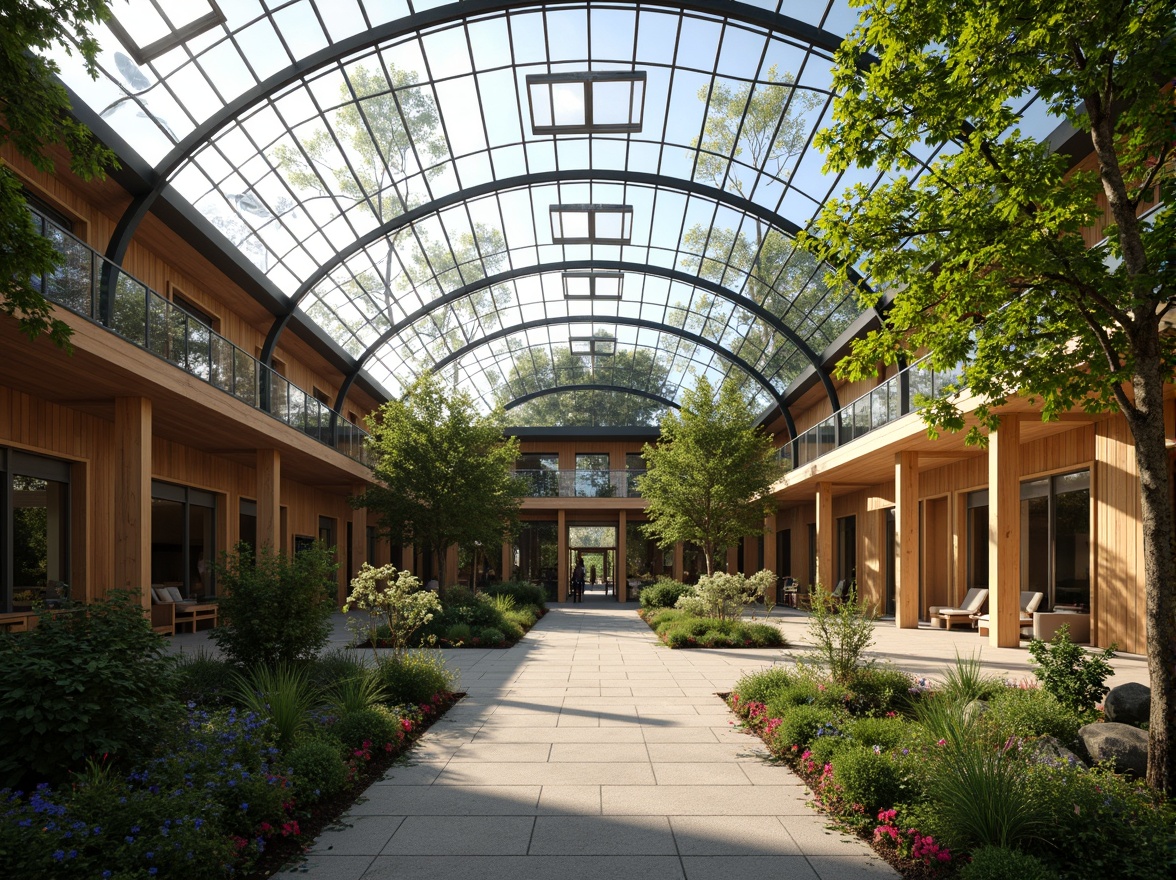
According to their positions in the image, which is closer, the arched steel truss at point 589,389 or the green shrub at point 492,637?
the green shrub at point 492,637

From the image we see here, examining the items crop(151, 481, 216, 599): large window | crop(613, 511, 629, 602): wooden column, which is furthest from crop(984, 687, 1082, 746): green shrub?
crop(613, 511, 629, 602): wooden column

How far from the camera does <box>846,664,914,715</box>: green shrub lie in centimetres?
817

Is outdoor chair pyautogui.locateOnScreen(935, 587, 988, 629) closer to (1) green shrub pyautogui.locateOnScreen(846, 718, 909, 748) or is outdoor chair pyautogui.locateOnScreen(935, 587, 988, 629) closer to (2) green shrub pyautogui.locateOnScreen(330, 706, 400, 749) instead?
(1) green shrub pyautogui.locateOnScreen(846, 718, 909, 748)

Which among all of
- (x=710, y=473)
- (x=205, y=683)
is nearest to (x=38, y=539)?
(x=205, y=683)

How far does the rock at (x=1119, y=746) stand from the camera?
6.01 m

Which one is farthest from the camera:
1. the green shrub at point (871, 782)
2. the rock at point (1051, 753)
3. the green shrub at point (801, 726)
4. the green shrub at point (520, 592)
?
the green shrub at point (520, 592)

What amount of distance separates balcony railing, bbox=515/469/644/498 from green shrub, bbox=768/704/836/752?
93.4ft

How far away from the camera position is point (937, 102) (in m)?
5.87

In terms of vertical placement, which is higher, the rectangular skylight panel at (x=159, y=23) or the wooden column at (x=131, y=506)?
the rectangular skylight panel at (x=159, y=23)

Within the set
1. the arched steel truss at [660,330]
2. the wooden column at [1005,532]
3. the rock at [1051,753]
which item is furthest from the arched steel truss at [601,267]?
the rock at [1051,753]

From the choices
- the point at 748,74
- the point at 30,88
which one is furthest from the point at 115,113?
the point at 748,74

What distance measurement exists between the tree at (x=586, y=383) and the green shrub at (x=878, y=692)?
29545 millimetres

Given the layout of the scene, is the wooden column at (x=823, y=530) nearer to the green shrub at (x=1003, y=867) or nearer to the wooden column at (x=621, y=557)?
the wooden column at (x=621, y=557)

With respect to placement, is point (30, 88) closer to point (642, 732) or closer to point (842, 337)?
point (642, 732)
